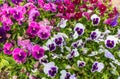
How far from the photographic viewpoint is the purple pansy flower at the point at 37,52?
4.41m

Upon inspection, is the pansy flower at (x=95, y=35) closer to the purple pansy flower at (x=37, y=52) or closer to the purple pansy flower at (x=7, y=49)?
the purple pansy flower at (x=37, y=52)

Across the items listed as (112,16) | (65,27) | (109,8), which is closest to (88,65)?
(65,27)

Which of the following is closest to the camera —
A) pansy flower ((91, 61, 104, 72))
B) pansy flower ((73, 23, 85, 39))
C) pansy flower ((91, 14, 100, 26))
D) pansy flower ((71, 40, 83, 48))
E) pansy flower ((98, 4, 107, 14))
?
pansy flower ((91, 61, 104, 72))

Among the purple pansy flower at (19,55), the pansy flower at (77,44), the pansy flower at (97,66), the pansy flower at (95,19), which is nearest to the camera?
the purple pansy flower at (19,55)

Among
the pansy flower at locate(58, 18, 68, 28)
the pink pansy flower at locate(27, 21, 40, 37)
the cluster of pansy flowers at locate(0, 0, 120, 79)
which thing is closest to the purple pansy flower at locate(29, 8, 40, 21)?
the cluster of pansy flowers at locate(0, 0, 120, 79)

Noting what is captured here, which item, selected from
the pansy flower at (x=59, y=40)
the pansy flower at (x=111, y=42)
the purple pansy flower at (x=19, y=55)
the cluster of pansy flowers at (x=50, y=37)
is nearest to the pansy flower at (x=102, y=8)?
the cluster of pansy flowers at (x=50, y=37)

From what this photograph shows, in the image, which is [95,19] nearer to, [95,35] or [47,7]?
[95,35]

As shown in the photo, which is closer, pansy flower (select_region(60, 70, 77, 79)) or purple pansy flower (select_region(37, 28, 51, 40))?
pansy flower (select_region(60, 70, 77, 79))

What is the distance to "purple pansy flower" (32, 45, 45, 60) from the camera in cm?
441

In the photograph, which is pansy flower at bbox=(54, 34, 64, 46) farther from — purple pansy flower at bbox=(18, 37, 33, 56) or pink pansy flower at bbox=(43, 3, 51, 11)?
pink pansy flower at bbox=(43, 3, 51, 11)

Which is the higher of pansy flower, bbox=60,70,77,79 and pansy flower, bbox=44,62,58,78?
pansy flower, bbox=44,62,58,78

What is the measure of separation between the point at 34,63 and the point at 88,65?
0.60 m

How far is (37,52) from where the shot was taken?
440cm

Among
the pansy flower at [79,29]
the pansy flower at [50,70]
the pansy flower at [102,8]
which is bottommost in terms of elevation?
the pansy flower at [50,70]
